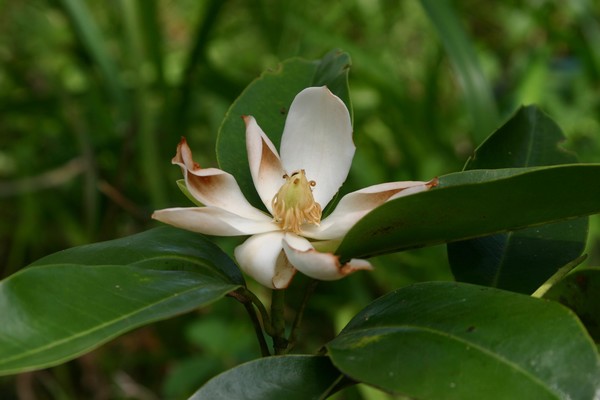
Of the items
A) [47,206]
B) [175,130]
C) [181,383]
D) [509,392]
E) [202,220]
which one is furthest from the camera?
[47,206]

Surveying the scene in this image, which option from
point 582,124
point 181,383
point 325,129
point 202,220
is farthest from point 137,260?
point 582,124

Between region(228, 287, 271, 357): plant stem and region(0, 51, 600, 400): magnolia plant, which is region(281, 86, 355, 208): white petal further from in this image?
region(228, 287, 271, 357): plant stem

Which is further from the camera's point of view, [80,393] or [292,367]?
[80,393]

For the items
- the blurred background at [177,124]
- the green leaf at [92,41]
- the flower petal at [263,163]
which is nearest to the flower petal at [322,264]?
the flower petal at [263,163]

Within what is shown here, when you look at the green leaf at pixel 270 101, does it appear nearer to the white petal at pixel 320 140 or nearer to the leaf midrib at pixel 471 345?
the white petal at pixel 320 140

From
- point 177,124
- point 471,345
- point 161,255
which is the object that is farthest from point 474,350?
point 177,124

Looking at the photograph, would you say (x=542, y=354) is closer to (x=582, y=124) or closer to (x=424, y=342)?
(x=424, y=342)
